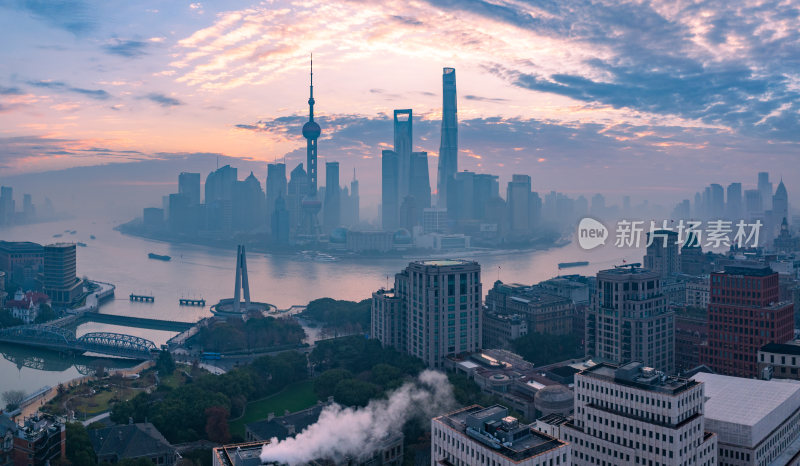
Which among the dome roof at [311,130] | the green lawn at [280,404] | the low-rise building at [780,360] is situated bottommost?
the green lawn at [280,404]

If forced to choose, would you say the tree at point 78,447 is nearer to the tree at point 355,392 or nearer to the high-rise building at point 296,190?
the tree at point 355,392

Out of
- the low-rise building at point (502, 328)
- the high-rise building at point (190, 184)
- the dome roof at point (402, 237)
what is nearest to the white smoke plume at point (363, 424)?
the low-rise building at point (502, 328)

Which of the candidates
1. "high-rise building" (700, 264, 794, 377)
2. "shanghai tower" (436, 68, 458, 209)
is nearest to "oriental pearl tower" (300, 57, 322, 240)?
"shanghai tower" (436, 68, 458, 209)

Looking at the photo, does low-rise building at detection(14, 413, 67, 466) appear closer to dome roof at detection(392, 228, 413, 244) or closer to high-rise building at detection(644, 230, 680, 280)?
high-rise building at detection(644, 230, 680, 280)

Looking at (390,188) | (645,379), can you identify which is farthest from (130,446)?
(390,188)

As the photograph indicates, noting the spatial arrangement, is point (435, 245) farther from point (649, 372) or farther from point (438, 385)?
point (649, 372)

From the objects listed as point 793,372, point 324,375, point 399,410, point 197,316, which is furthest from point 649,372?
point 197,316
